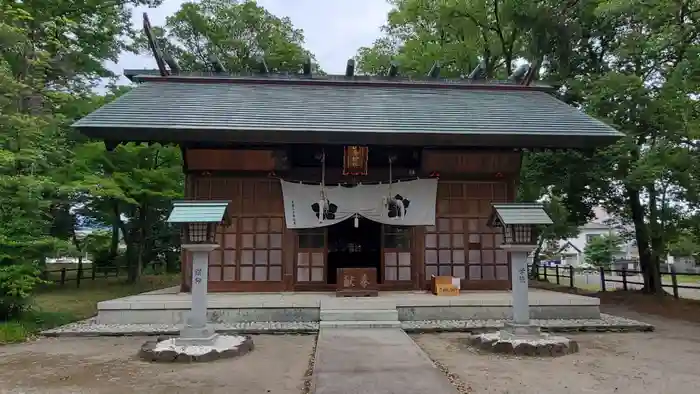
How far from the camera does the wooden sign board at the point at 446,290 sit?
9.88 m

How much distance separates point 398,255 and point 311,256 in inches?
80.4

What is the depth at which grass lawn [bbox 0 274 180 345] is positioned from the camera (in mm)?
7696

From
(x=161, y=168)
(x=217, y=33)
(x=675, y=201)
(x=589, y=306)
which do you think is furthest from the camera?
(x=217, y=33)

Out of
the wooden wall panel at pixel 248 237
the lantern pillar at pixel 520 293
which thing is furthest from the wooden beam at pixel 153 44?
the lantern pillar at pixel 520 293

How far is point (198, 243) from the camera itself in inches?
267

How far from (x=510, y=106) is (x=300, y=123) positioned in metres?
5.40

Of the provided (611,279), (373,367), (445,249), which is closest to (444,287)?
(445,249)

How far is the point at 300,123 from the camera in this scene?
31.6 feet

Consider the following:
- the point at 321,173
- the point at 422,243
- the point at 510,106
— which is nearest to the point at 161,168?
the point at 321,173

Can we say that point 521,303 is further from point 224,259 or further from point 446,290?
point 224,259

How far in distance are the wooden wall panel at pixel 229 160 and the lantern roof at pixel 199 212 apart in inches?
131

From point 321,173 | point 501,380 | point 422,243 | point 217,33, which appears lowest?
point 501,380

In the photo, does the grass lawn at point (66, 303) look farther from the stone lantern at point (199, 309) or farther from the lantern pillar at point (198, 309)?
the lantern pillar at point (198, 309)

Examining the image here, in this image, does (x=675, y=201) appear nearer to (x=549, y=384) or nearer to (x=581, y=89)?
(x=581, y=89)
